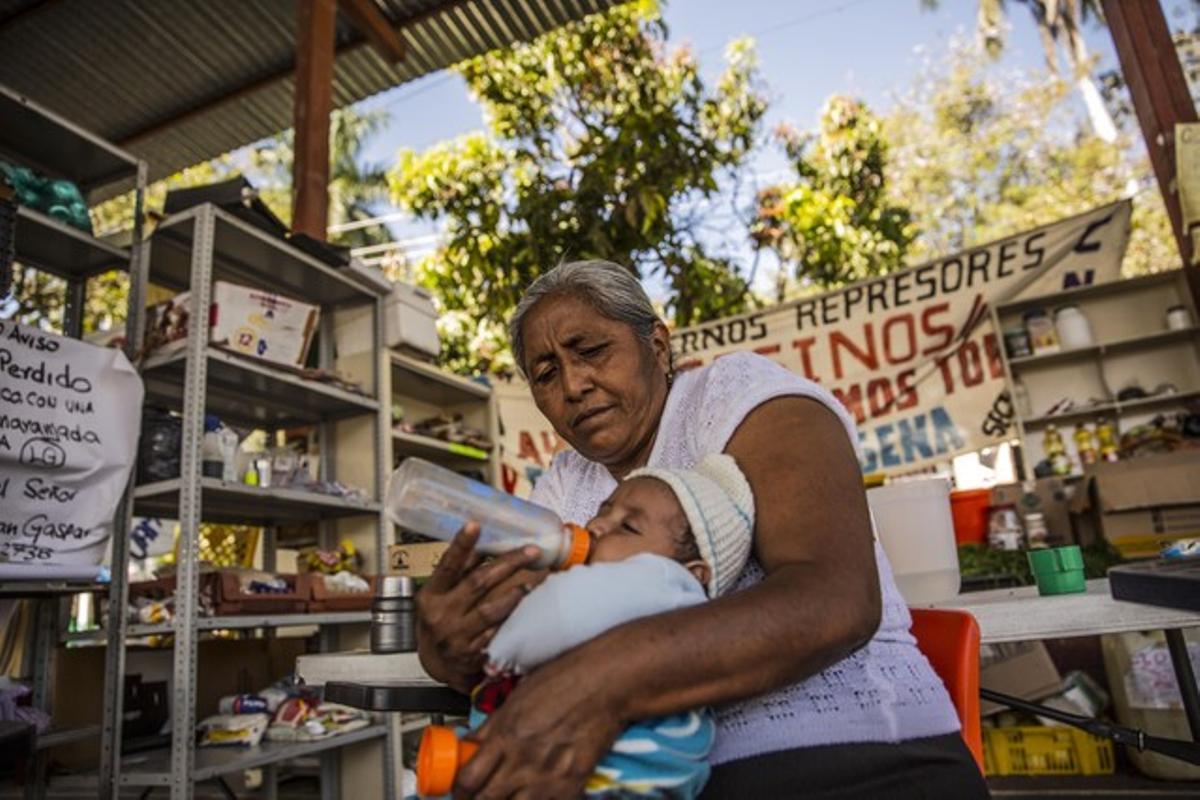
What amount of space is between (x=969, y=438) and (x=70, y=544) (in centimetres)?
431

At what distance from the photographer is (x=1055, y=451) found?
186 inches

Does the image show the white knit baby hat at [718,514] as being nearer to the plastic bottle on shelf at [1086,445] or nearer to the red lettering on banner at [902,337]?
the red lettering on banner at [902,337]

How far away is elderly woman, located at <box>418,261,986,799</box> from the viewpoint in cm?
69

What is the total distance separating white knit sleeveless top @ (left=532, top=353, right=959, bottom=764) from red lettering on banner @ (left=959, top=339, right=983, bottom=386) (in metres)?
3.84

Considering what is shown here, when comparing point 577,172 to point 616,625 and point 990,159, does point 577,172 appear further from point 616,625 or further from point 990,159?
point 990,159

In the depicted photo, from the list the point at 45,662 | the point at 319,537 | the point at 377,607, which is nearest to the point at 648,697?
the point at 377,607

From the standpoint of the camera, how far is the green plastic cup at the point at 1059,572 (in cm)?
165

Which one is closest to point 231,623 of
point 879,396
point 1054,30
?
point 879,396

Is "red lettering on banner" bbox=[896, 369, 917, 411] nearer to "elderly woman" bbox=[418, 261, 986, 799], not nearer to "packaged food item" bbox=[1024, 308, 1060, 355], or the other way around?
"packaged food item" bbox=[1024, 308, 1060, 355]

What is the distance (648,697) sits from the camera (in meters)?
0.71

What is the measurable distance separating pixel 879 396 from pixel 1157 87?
6.58 ft

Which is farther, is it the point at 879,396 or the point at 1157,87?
the point at 879,396

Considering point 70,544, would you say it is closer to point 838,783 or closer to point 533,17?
point 838,783

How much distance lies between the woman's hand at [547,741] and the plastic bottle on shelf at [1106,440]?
4839mm
